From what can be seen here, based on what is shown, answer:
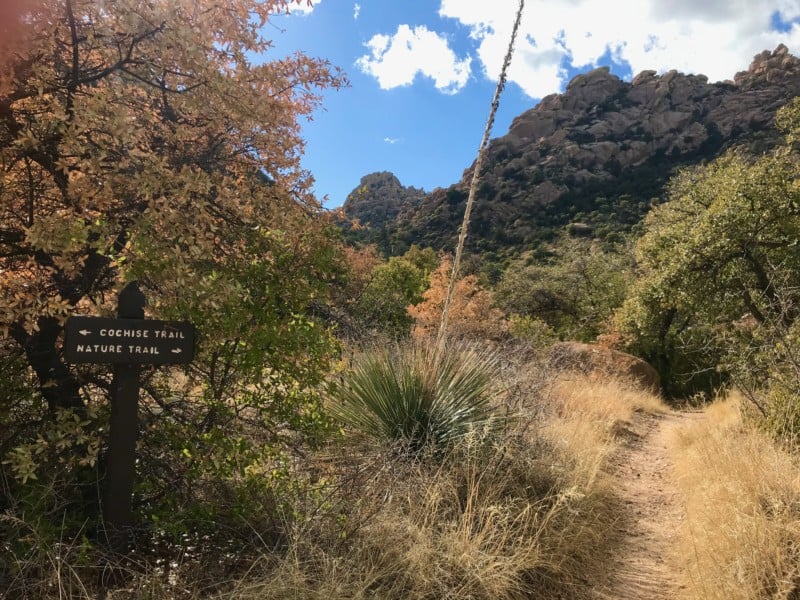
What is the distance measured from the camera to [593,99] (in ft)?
328

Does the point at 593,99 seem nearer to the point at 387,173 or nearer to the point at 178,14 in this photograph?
the point at 387,173

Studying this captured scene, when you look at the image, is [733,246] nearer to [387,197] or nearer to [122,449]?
[122,449]

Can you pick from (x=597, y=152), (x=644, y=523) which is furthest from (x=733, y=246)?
(x=597, y=152)

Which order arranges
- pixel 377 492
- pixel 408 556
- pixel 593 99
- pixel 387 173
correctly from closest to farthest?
1. pixel 408 556
2. pixel 377 492
3. pixel 593 99
4. pixel 387 173

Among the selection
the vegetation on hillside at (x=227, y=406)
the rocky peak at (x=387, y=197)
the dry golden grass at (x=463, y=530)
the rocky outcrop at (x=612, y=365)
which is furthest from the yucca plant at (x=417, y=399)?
the rocky peak at (x=387, y=197)

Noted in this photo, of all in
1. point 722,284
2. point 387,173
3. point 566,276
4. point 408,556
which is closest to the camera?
point 408,556

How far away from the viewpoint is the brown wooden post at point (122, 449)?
2701mm

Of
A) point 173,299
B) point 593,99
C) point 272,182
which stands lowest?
point 173,299

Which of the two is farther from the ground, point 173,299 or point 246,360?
point 173,299

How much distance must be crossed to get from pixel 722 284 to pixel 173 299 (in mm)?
10642

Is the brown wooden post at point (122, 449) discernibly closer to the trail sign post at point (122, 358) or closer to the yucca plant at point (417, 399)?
the trail sign post at point (122, 358)

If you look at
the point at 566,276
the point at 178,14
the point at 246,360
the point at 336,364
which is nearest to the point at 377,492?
the point at 336,364

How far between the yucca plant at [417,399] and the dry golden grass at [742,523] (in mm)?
1716

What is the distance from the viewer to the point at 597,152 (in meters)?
77.4
